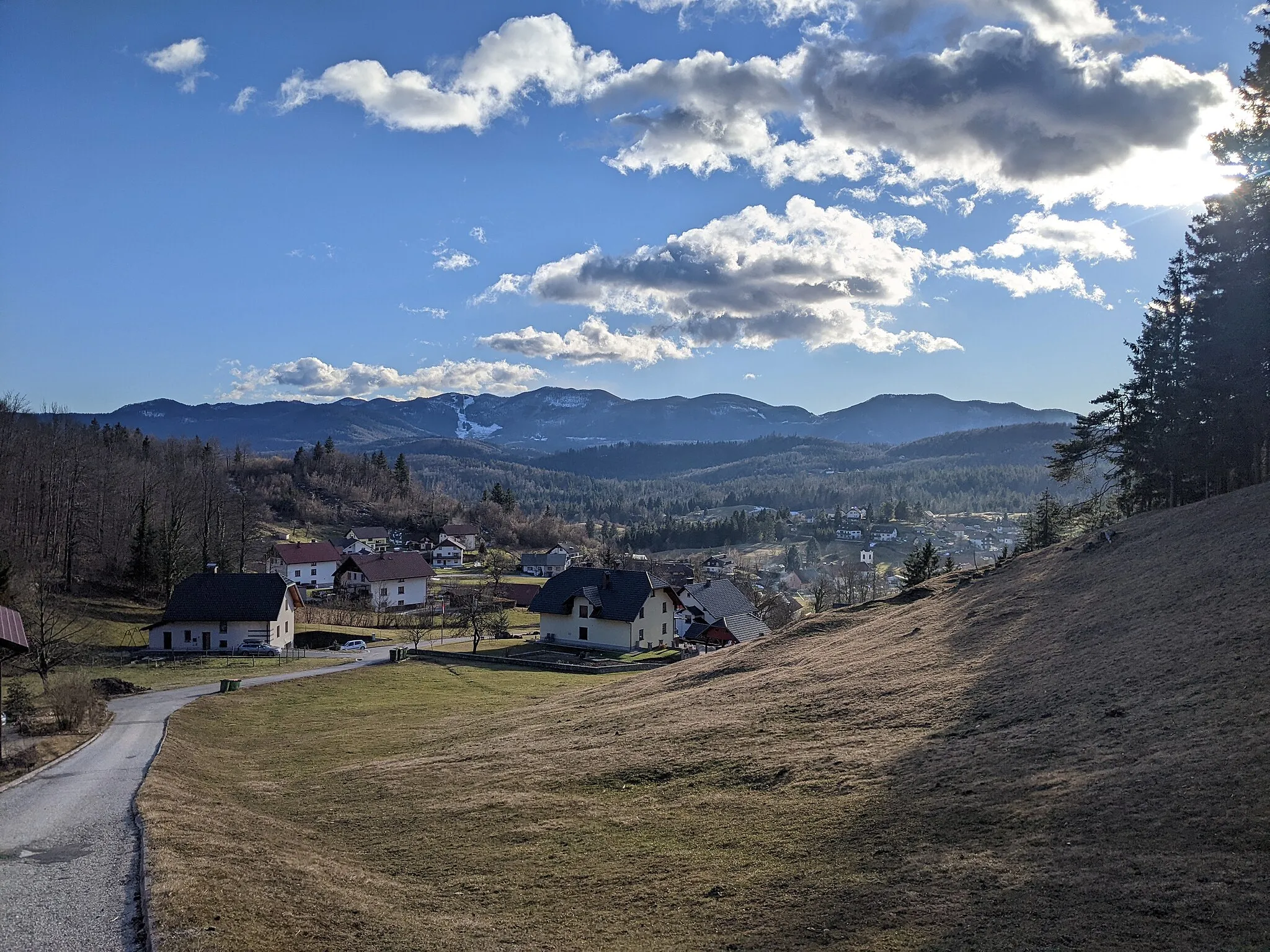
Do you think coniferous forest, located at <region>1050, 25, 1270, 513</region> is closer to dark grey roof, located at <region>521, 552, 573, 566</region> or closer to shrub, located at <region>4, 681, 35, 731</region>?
shrub, located at <region>4, 681, 35, 731</region>

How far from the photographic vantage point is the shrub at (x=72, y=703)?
90.9 ft

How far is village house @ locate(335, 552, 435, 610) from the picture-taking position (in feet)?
296

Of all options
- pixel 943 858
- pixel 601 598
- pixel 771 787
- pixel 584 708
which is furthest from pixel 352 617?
pixel 943 858

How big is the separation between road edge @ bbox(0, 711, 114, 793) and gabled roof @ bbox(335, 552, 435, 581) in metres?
60.9

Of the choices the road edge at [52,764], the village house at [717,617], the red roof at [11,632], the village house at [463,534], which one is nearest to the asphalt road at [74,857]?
the road edge at [52,764]

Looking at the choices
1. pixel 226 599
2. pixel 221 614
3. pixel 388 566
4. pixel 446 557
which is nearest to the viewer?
pixel 221 614

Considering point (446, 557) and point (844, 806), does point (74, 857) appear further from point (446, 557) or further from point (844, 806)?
point (446, 557)

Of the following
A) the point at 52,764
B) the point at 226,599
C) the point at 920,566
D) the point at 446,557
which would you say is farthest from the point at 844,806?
the point at 446,557

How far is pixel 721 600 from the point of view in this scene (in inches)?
3036

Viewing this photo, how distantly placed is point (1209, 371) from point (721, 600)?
47.7 metres

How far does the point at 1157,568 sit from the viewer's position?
23.8 metres

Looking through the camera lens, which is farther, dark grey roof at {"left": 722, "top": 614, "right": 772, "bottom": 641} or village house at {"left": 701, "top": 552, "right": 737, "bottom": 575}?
village house at {"left": 701, "top": 552, "right": 737, "bottom": 575}

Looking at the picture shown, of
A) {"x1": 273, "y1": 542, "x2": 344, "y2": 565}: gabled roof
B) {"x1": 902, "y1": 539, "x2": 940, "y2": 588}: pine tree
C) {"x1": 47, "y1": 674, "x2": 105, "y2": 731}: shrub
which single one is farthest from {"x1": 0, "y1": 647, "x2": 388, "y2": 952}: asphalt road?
{"x1": 273, "y1": 542, "x2": 344, "y2": 565}: gabled roof

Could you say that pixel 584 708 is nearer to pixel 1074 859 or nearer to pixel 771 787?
pixel 771 787
